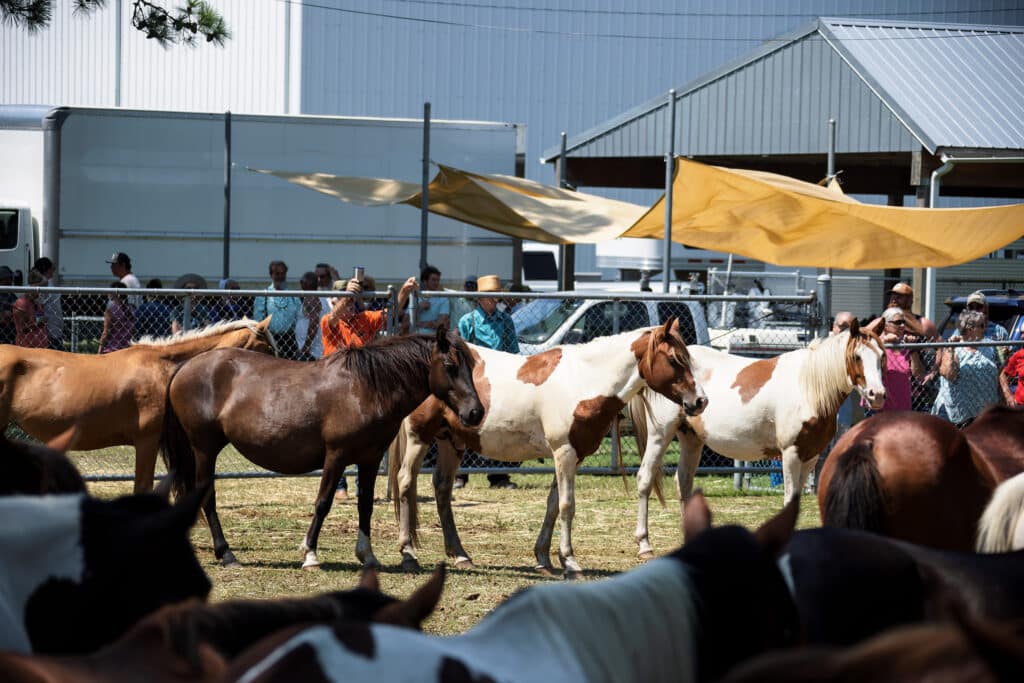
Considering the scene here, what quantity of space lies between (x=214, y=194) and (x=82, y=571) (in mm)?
14415

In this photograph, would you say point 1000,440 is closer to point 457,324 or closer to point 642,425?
point 642,425

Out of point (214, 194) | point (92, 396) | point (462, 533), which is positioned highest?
point (214, 194)

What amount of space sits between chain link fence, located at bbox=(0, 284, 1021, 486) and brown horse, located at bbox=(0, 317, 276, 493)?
880 millimetres

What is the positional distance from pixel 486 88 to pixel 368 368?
2238 cm

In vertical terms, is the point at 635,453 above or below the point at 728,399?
below

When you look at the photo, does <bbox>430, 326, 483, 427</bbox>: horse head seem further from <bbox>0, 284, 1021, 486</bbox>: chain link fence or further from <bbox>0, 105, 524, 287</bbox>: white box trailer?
<bbox>0, 105, 524, 287</bbox>: white box trailer

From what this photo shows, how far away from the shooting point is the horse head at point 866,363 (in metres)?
8.15

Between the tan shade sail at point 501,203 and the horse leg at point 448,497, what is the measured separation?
11.7 ft

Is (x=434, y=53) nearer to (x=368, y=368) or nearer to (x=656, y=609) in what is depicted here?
(x=368, y=368)

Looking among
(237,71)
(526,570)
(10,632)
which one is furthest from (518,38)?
(10,632)

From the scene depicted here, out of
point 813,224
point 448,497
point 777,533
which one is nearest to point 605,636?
point 777,533

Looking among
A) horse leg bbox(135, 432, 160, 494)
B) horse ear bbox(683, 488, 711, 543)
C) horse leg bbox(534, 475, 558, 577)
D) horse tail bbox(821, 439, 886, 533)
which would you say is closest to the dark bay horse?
horse leg bbox(135, 432, 160, 494)

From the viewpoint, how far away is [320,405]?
303 inches

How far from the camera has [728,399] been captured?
29.4ft
